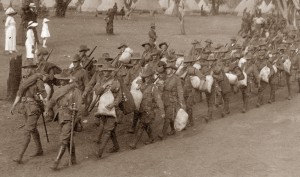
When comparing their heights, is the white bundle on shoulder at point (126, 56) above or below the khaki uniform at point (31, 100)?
above

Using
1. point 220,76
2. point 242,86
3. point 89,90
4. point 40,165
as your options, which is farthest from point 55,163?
point 242,86

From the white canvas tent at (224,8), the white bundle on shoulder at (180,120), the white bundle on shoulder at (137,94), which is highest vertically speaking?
the white canvas tent at (224,8)

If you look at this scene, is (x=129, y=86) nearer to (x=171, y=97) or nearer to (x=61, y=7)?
(x=171, y=97)

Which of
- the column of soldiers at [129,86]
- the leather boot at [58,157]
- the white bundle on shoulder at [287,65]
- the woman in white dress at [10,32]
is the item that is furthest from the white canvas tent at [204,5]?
the leather boot at [58,157]

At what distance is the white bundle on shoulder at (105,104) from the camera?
10914mm

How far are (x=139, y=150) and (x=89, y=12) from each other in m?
Answer: 39.2

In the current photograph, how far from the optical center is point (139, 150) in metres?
11.7

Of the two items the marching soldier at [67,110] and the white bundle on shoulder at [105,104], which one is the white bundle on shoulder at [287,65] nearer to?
the white bundle on shoulder at [105,104]

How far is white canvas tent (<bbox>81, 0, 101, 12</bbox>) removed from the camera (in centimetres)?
5031

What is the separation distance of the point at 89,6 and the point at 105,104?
133 feet

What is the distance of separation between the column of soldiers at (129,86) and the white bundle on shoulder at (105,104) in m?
0.06

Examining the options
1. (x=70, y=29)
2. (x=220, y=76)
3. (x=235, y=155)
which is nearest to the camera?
(x=235, y=155)

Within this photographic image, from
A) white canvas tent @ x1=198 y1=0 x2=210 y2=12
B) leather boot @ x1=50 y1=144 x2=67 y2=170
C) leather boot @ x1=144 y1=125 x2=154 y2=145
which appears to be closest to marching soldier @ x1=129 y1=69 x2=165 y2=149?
leather boot @ x1=144 y1=125 x2=154 y2=145

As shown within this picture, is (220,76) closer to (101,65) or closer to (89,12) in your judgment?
(101,65)
